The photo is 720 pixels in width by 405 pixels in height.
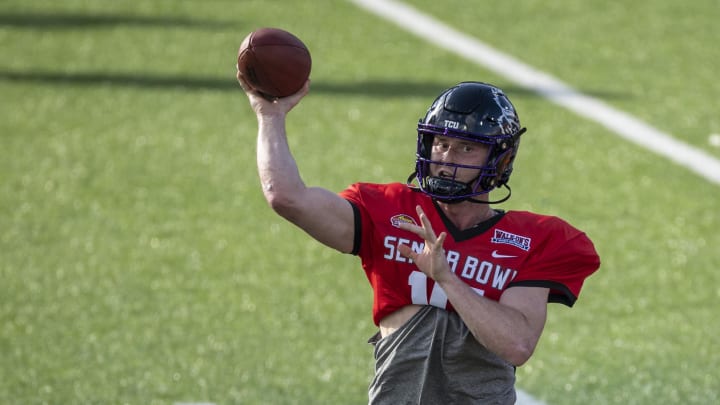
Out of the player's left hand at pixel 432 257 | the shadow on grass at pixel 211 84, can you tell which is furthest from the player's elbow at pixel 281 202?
the shadow on grass at pixel 211 84

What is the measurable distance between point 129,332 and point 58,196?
277 cm

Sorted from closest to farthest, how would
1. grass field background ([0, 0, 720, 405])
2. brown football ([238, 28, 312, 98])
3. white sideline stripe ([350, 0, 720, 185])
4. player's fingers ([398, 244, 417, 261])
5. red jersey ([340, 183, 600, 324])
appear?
player's fingers ([398, 244, 417, 261]), brown football ([238, 28, 312, 98]), red jersey ([340, 183, 600, 324]), grass field background ([0, 0, 720, 405]), white sideline stripe ([350, 0, 720, 185])

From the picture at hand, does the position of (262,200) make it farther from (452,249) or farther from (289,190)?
(289,190)

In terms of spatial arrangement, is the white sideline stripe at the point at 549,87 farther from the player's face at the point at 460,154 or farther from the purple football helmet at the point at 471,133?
the player's face at the point at 460,154

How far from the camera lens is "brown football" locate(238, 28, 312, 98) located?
4227 mm

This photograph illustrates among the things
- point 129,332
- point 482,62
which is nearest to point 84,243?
point 129,332

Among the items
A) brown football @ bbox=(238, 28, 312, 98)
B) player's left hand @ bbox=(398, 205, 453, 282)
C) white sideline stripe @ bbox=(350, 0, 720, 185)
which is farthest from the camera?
white sideline stripe @ bbox=(350, 0, 720, 185)

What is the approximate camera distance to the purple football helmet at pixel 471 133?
4.27 m

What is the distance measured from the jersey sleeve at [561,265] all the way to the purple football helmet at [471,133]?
0.30 meters

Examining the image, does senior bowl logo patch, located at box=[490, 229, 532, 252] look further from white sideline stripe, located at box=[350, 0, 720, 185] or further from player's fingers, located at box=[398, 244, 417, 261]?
white sideline stripe, located at box=[350, 0, 720, 185]

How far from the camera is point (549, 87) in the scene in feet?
43.3

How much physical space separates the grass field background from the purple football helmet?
279 cm

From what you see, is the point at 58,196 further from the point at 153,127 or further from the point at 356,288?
the point at 356,288

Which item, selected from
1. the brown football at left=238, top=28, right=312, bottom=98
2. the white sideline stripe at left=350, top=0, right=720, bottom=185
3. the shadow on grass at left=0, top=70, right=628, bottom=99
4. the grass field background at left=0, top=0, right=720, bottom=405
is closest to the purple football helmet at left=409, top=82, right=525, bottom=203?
the brown football at left=238, top=28, right=312, bottom=98
